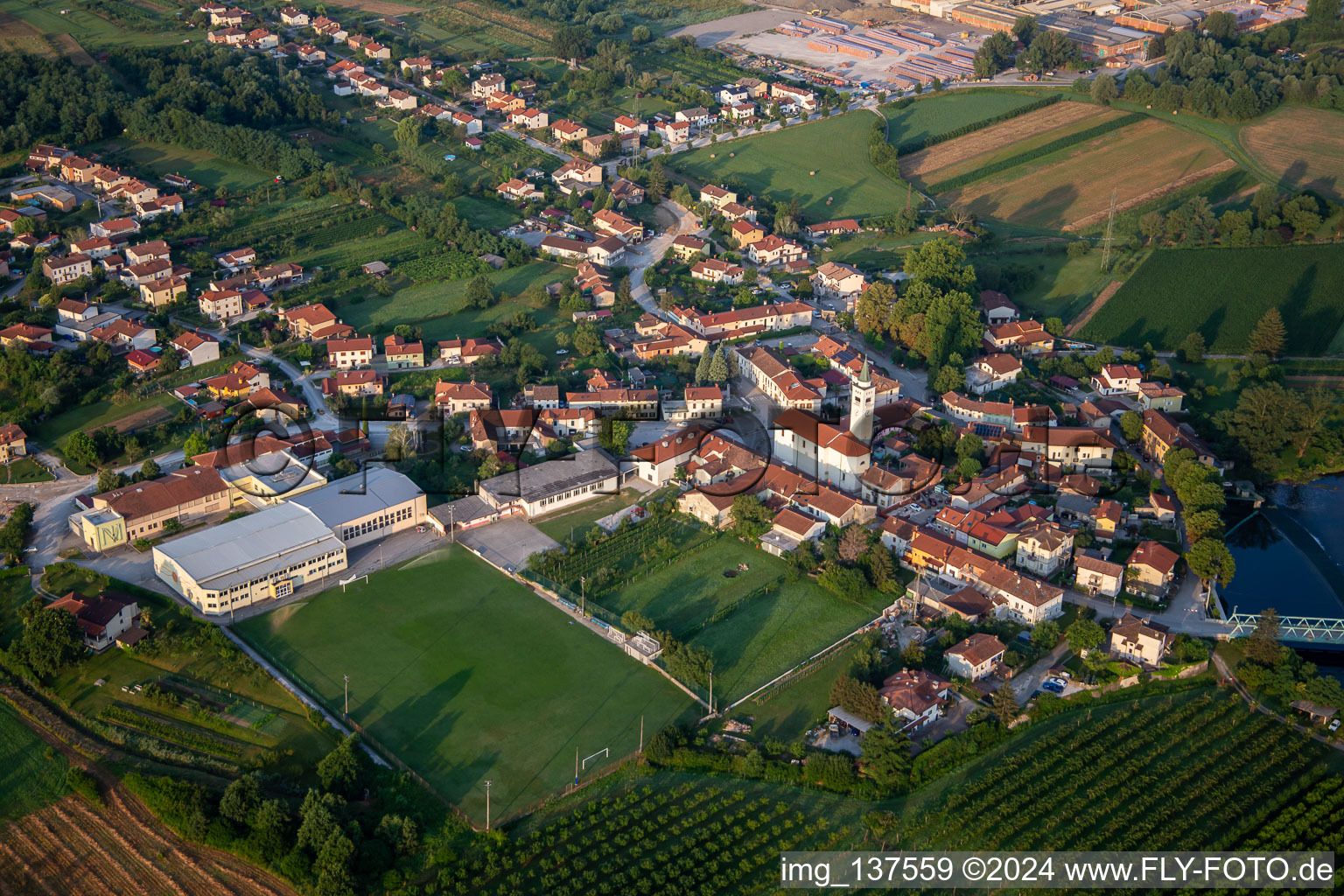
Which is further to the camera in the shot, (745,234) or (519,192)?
(519,192)

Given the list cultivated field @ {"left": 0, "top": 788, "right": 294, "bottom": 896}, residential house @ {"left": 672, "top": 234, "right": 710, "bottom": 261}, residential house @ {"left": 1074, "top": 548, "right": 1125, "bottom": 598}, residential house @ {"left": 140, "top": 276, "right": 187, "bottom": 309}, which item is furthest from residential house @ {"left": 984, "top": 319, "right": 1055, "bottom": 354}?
cultivated field @ {"left": 0, "top": 788, "right": 294, "bottom": 896}

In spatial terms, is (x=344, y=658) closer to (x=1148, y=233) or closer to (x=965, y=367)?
(x=965, y=367)

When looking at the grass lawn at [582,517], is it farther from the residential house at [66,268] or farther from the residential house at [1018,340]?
the residential house at [66,268]

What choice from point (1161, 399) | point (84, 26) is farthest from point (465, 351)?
point (84, 26)

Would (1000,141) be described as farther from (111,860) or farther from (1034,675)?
(111,860)

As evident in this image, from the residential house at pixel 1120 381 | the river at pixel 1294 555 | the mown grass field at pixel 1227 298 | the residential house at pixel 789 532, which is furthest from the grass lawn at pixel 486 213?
the river at pixel 1294 555
